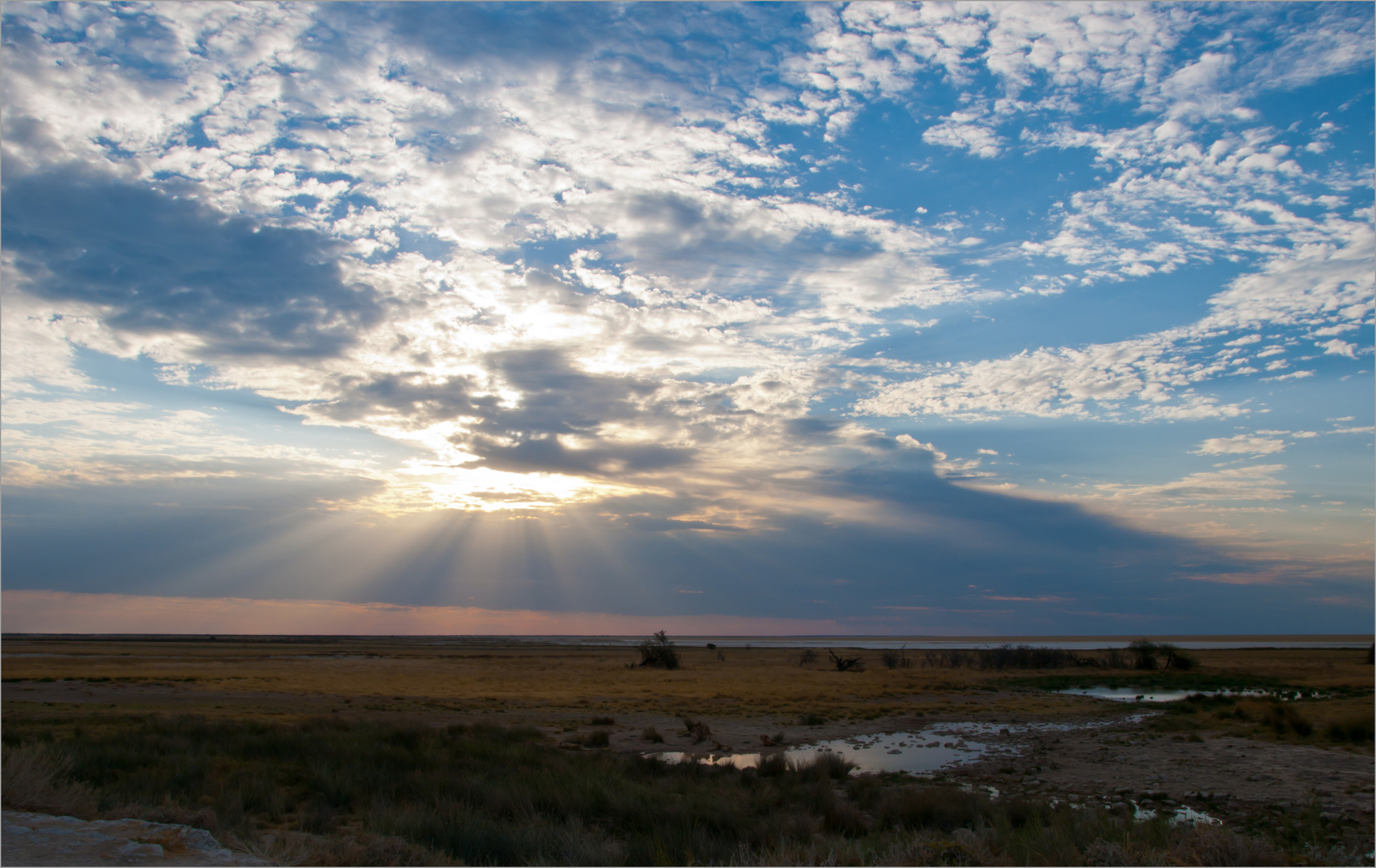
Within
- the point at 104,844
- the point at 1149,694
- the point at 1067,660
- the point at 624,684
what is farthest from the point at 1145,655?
the point at 104,844

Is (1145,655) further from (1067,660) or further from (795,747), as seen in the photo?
(795,747)

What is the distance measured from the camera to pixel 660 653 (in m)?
69.1

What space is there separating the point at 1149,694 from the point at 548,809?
44.7 metres

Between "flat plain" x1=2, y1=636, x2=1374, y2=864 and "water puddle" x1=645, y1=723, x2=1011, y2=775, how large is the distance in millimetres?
657

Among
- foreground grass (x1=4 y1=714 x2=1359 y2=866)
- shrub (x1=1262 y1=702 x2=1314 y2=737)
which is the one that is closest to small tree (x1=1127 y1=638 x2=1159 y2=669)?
shrub (x1=1262 y1=702 x2=1314 y2=737)

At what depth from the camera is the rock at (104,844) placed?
729cm

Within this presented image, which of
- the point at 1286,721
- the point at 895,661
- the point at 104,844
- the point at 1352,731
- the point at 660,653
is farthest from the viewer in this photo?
the point at 895,661

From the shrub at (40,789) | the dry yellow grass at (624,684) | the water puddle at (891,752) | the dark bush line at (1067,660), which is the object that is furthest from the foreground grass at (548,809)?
the dark bush line at (1067,660)

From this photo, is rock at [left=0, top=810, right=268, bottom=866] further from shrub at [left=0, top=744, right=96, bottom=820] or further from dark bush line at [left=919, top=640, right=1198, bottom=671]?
dark bush line at [left=919, top=640, right=1198, bottom=671]

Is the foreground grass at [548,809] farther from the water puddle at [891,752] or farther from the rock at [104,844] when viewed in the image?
the water puddle at [891,752]

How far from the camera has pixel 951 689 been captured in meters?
46.3

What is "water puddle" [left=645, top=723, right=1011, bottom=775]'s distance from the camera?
773 inches

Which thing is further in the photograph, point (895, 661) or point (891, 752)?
point (895, 661)

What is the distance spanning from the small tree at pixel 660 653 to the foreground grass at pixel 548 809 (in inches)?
2002
